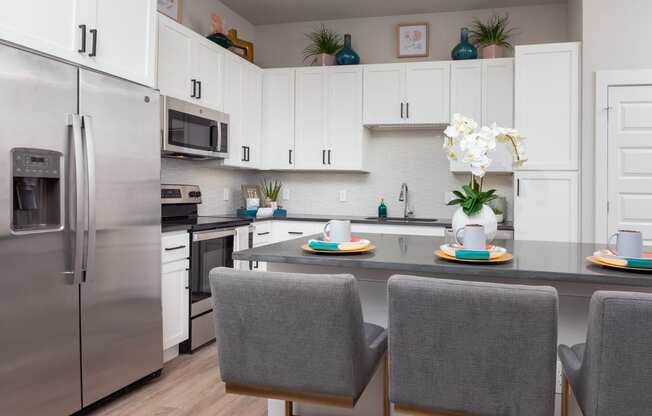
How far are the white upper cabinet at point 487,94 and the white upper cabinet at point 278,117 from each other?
5.07 feet

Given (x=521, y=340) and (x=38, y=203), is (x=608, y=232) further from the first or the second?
(x=38, y=203)

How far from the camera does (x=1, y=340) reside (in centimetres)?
199

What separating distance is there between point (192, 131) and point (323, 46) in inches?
72.8

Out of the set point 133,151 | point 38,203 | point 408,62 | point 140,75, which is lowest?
point 38,203

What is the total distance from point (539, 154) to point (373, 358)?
292cm

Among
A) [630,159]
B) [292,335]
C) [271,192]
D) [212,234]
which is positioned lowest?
[292,335]

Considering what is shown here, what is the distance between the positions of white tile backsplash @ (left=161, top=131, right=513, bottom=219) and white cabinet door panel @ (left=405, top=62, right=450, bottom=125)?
0.38 m

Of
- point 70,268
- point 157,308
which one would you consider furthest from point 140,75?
point 157,308

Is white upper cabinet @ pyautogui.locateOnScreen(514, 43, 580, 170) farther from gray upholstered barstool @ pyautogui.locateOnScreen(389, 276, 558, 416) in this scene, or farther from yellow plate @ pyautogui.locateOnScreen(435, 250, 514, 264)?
gray upholstered barstool @ pyautogui.locateOnScreen(389, 276, 558, 416)

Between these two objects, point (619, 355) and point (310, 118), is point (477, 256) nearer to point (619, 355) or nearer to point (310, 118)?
point (619, 355)

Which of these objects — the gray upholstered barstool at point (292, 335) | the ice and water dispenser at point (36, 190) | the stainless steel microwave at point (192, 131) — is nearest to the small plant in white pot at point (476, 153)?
the gray upholstered barstool at point (292, 335)

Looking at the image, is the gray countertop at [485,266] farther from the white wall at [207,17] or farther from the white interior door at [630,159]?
the white wall at [207,17]

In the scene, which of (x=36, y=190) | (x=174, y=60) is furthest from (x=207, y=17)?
(x=36, y=190)

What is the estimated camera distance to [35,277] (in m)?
A: 2.12
